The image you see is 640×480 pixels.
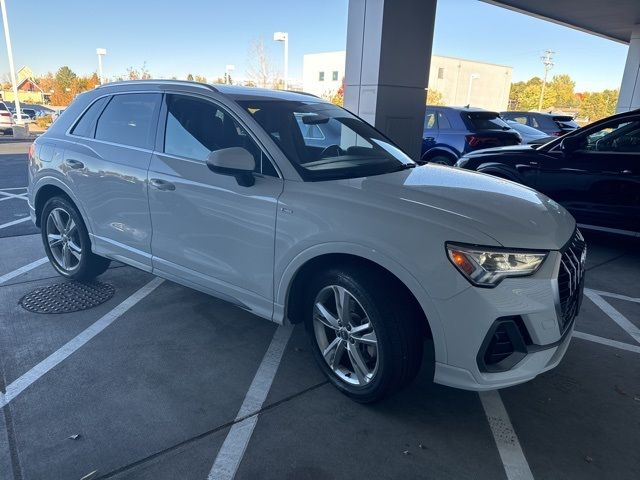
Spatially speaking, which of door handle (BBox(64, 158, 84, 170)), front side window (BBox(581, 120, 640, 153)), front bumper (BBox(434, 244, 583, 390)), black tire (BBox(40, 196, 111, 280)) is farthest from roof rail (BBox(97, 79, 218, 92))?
front side window (BBox(581, 120, 640, 153))

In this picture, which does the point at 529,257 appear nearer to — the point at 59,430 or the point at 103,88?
the point at 59,430

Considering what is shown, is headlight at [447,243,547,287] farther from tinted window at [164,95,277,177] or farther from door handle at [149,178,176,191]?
door handle at [149,178,176,191]

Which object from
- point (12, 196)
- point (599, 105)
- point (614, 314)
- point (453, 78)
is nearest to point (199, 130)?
point (614, 314)

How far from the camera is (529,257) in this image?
240 centimetres

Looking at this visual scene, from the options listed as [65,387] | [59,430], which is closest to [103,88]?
[65,387]

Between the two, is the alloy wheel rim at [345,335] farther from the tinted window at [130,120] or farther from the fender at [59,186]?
the fender at [59,186]

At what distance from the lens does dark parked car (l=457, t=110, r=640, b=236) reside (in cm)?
540

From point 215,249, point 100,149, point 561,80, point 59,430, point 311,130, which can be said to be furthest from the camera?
point 561,80

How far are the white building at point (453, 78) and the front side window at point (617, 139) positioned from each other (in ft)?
171

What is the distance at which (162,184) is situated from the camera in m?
3.50

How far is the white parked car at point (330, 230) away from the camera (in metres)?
2.38

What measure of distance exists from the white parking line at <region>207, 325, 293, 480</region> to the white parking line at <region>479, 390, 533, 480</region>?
1340mm

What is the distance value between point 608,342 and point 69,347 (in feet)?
13.3

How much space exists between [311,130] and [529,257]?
6.20ft
